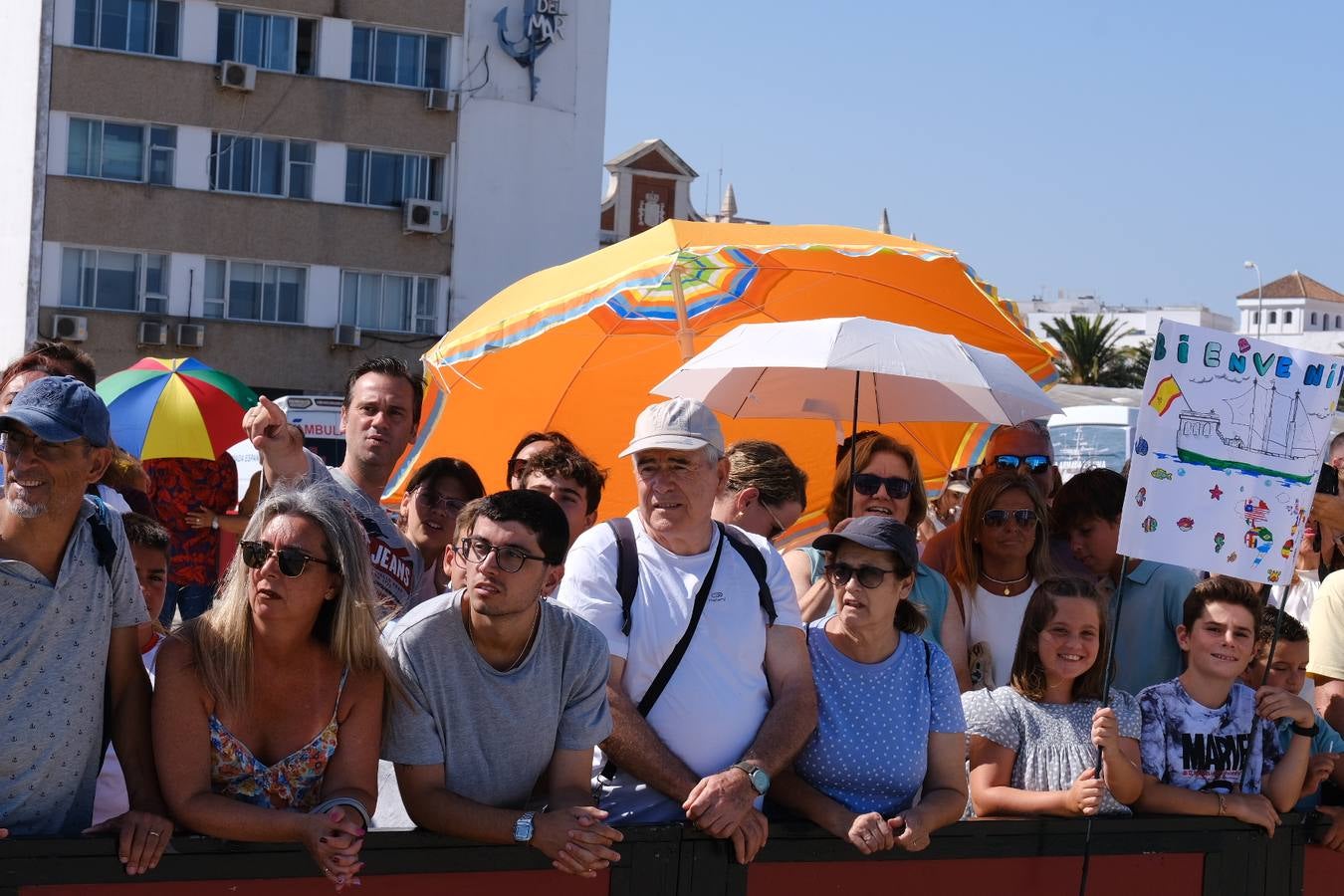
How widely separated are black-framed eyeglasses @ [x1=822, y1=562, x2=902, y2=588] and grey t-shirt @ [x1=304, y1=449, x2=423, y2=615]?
159cm

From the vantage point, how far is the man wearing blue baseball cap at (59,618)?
3.62 m

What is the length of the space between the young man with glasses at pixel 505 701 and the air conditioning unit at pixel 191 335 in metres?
29.0

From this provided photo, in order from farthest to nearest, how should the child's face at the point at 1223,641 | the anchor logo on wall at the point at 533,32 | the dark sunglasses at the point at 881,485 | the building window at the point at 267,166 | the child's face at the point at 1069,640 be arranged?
the anchor logo on wall at the point at 533,32, the building window at the point at 267,166, the dark sunglasses at the point at 881,485, the child's face at the point at 1223,641, the child's face at the point at 1069,640

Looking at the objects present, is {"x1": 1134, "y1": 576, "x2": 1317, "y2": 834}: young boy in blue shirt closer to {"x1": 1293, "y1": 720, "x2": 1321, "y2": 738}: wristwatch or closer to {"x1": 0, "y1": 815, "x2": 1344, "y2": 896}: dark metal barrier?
{"x1": 1293, "y1": 720, "x2": 1321, "y2": 738}: wristwatch

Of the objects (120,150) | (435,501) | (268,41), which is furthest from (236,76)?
(435,501)

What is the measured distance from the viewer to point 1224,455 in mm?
5016

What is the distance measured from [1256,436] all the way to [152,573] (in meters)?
3.68

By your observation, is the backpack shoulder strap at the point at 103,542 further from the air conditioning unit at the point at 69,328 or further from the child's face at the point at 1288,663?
the air conditioning unit at the point at 69,328

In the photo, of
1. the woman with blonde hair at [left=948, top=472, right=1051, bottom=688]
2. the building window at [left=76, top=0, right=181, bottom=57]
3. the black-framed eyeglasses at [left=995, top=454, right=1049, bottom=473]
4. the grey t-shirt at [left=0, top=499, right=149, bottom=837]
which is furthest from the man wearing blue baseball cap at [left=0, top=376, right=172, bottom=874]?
the building window at [left=76, top=0, right=181, bottom=57]

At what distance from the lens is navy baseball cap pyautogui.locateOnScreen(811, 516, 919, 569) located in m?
4.64

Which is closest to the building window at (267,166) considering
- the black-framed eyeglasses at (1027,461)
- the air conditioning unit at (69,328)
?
the air conditioning unit at (69,328)

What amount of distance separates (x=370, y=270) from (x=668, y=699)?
29.9m

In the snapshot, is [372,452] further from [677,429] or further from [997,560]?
[997,560]

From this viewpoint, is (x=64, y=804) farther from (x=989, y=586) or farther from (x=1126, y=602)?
(x=1126, y=602)
